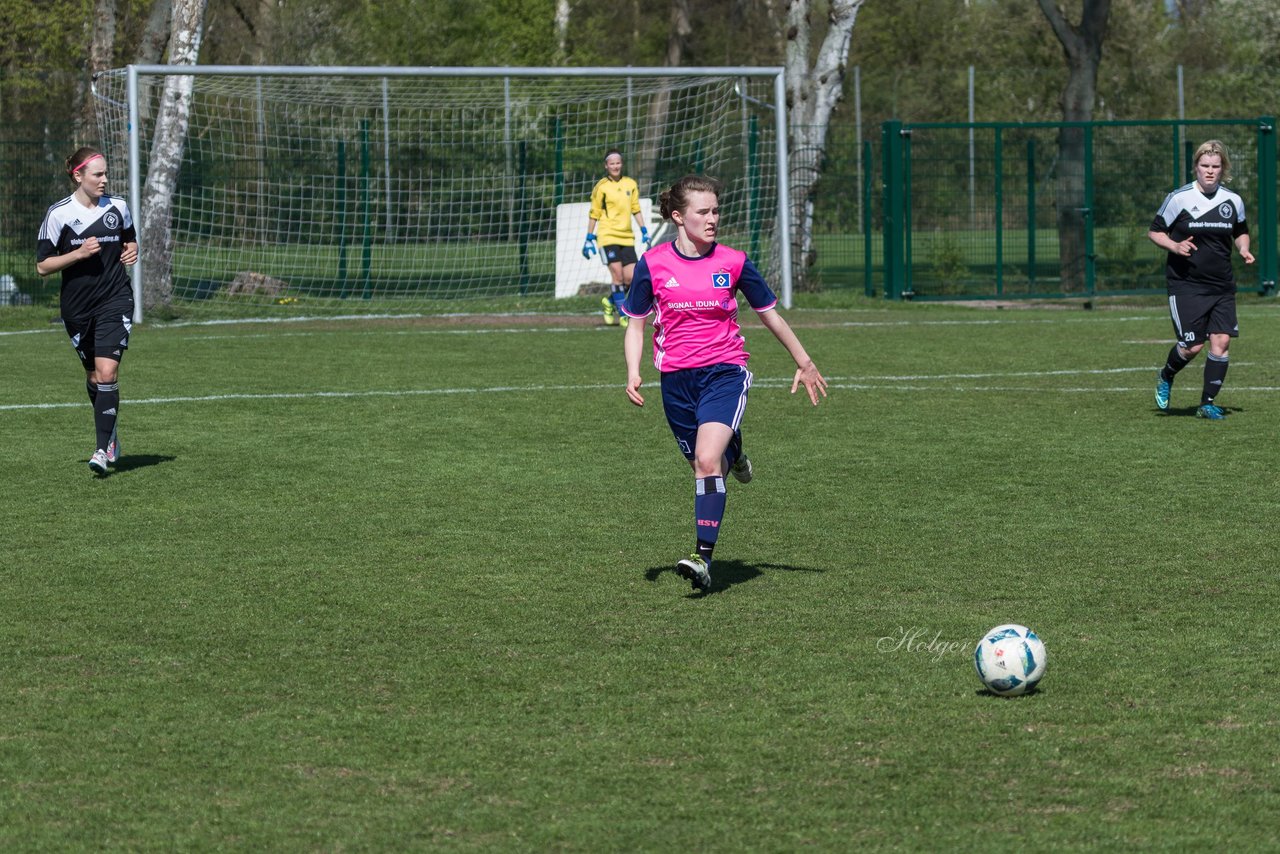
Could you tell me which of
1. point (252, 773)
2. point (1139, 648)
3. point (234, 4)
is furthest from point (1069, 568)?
point (234, 4)

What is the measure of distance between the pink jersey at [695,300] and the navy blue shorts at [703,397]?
4 cm

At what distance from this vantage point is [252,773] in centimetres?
503

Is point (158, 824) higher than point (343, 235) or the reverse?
the reverse

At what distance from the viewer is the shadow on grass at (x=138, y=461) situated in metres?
10.8

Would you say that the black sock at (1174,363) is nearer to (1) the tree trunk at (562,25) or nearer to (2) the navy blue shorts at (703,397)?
(2) the navy blue shorts at (703,397)

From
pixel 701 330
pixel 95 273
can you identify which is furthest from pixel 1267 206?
pixel 701 330

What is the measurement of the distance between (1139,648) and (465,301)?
18745 millimetres

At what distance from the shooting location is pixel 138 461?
11.1 meters

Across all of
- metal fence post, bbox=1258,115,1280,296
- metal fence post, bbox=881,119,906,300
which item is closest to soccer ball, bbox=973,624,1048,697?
metal fence post, bbox=881,119,906,300

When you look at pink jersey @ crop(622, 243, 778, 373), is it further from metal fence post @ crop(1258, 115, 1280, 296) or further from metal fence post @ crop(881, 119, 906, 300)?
metal fence post @ crop(1258, 115, 1280, 296)

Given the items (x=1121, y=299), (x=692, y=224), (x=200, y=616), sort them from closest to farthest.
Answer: (x=200, y=616) → (x=692, y=224) → (x=1121, y=299)

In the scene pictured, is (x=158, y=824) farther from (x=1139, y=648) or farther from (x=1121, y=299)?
(x=1121, y=299)

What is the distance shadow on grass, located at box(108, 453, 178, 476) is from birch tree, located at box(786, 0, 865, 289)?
15840 millimetres

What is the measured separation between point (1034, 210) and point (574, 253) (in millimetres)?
6773
